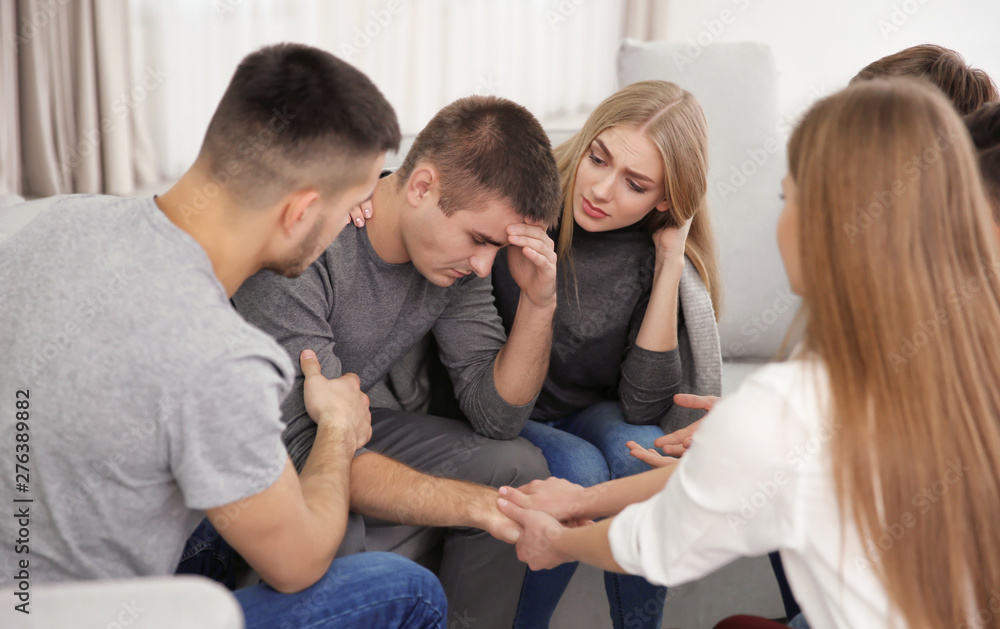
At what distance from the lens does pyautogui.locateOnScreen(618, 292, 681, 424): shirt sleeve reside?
1.66 meters

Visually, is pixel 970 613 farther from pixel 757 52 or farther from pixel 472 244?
pixel 757 52

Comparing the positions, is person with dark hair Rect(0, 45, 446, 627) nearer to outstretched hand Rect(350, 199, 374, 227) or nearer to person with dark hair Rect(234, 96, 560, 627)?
person with dark hair Rect(234, 96, 560, 627)

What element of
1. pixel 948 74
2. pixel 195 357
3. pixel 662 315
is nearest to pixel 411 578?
pixel 195 357

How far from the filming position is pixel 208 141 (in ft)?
3.18

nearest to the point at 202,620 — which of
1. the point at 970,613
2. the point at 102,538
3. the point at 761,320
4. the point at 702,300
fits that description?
the point at 102,538

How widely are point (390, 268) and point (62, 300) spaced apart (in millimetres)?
703

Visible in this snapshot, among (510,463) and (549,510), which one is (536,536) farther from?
(510,463)

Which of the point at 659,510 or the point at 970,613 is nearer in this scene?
the point at 970,613

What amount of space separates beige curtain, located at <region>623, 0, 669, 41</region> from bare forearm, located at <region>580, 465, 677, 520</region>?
301 cm

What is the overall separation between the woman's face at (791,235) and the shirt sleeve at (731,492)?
0.46ft

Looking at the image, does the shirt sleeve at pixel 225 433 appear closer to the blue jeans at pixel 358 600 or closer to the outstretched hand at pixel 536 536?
the blue jeans at pixel 358 600

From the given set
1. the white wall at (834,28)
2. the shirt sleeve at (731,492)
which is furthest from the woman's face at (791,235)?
the white wall at (834,28)

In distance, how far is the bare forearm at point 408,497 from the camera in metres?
1.30

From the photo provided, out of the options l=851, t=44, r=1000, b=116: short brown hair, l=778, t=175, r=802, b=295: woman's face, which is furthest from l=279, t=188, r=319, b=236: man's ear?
l=851, t=44, r=1000, b=116: short brown hair
